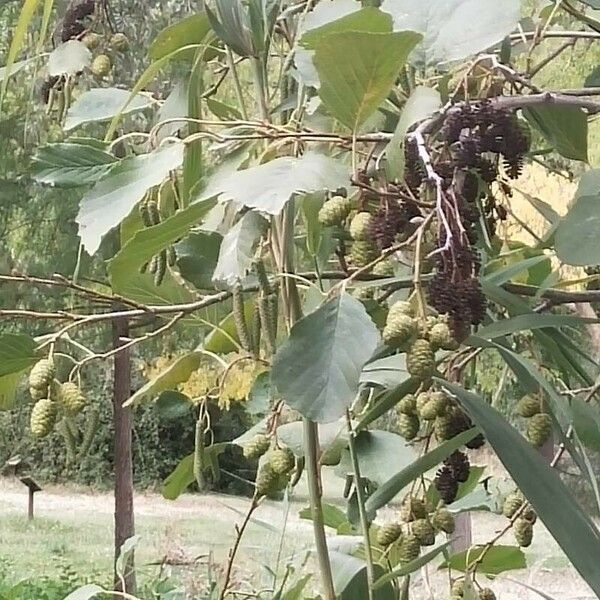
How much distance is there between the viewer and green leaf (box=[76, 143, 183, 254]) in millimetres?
317

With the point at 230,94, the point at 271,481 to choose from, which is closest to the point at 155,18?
the point at 230,94

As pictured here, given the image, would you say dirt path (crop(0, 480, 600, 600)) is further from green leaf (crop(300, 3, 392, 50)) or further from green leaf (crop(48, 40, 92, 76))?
green leaf (crop(300, 3, 392, 50))

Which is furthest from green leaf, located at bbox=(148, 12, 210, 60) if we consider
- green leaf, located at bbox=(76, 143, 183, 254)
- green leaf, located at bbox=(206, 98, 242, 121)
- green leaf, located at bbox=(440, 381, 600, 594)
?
green leaf, located at bbox=(440, 381, 600, 594)

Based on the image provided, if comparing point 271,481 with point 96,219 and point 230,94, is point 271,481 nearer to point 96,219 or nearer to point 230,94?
point 96,219

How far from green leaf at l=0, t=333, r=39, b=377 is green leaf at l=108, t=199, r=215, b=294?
70mm

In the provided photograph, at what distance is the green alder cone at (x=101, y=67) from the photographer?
59 cm

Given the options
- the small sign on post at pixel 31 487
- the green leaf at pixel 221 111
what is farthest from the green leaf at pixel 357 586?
the small sign on post at pixel 31 487

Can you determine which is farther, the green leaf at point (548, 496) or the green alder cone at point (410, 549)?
the green alder cone at point (410, 549)

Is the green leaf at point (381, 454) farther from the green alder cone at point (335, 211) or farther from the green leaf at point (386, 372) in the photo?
the green alder cone at point (335, 211)

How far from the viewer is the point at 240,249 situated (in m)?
0.33

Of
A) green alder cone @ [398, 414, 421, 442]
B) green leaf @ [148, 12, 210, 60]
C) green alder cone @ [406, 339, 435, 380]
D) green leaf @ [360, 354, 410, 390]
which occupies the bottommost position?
green alder cone @ [398, 414, 421, 442]

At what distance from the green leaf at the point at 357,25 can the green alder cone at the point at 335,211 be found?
0.23ft

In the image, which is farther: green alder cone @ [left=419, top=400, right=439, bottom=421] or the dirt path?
the dirt path

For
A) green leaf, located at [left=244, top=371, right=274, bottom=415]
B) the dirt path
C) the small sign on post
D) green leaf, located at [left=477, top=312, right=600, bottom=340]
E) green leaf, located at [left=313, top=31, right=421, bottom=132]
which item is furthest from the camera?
the small sign on post
